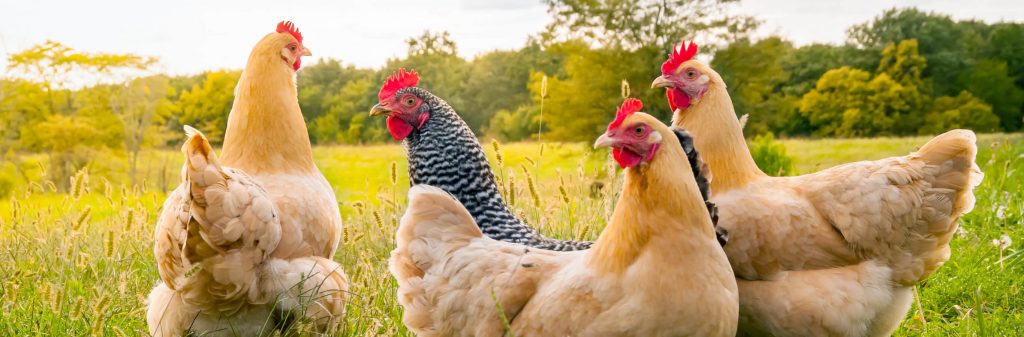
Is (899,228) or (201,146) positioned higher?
(201,146)

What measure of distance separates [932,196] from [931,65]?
2384 cm

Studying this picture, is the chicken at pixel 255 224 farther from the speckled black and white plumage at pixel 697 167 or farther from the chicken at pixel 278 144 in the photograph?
the speckled black and white plumage at pixel 697 167

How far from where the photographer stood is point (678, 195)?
108 inches

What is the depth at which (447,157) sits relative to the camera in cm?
392

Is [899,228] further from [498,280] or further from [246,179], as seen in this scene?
[246,179]

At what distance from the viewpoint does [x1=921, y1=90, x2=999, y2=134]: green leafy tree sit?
21.7m

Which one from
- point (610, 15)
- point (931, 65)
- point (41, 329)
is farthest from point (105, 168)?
point (931, 65)

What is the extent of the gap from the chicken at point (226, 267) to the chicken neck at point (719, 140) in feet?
6.47

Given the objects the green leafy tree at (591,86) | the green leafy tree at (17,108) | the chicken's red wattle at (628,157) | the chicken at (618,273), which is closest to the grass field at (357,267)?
the chicken at (618,273)

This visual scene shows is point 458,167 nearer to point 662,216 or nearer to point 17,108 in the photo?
point 662,216

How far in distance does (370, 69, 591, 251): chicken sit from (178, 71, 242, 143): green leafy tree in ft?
47.0

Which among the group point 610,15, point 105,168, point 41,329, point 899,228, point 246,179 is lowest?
point 105,168

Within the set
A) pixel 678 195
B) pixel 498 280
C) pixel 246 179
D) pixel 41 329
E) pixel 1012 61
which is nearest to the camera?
pixel 678 195

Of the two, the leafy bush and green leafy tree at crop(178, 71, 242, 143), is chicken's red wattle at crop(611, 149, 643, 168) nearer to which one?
the leafy bush
